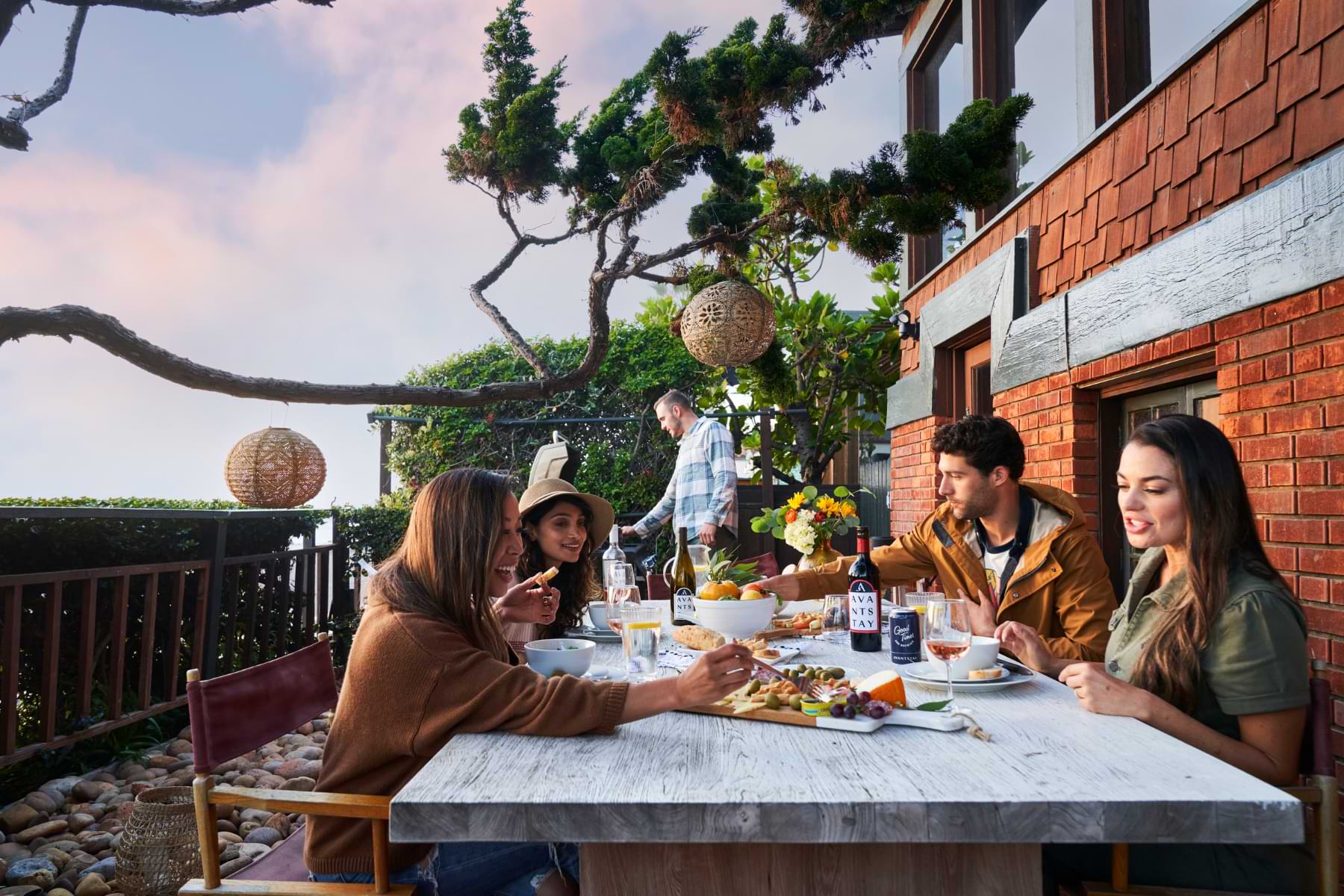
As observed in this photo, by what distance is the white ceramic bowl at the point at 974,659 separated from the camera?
180 centimetres

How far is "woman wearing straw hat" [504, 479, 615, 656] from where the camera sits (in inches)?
120

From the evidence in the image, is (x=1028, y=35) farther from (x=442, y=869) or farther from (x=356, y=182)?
(x=356, y=182)

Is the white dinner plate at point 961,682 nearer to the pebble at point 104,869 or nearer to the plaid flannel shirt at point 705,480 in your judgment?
the pebble at point 104,869

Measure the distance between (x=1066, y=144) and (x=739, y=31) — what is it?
168cm

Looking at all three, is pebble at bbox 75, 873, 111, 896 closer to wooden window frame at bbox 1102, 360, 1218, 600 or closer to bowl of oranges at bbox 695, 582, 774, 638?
bowl of oranges at bbox 695, 582, 774, 638

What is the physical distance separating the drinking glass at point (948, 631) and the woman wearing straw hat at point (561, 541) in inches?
60.2

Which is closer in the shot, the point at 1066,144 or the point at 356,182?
the point at 1066,144

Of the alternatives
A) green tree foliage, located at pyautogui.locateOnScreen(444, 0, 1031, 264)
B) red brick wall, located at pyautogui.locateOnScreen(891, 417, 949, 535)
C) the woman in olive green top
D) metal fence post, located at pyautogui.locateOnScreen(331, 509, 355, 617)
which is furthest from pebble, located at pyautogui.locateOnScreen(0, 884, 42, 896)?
red brick wall, located at pyautogui.locateOnScreen(891, 417, 949, 535)

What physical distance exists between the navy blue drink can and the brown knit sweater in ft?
2.82

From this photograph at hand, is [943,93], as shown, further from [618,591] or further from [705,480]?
[618,591]

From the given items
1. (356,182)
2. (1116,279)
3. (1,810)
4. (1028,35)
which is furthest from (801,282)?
(1,810)

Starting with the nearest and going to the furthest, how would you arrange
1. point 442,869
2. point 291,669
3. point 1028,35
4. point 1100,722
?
point 1100,722
point 442,869
point 291,669
point 1028,35

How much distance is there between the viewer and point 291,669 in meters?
2.04

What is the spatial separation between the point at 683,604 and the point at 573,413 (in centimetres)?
640
